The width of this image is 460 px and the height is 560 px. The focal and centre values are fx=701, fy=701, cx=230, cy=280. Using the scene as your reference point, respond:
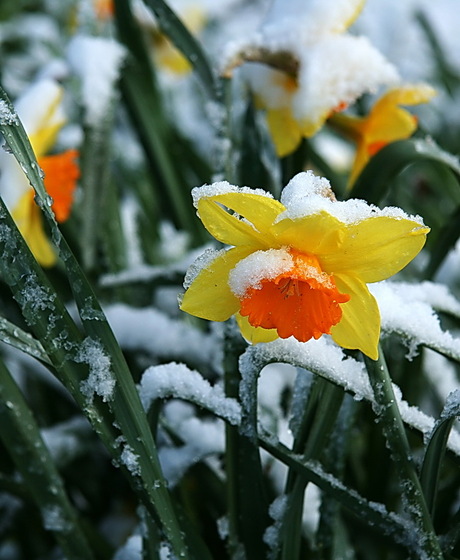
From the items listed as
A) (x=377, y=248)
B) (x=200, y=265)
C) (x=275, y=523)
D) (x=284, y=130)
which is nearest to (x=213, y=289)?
(x=200, y=265)

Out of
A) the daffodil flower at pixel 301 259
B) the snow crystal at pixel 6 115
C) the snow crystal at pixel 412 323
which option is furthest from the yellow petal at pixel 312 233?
the snow crystal at pixel 6 115

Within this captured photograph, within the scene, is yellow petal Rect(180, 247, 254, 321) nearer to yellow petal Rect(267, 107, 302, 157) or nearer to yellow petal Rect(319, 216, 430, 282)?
yellow petal Rect(319, 216, 430, 282)

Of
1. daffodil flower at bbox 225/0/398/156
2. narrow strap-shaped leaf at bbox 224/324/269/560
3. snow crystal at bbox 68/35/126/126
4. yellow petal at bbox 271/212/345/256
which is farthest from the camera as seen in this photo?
snow crystal at bbox 68/35/126/126

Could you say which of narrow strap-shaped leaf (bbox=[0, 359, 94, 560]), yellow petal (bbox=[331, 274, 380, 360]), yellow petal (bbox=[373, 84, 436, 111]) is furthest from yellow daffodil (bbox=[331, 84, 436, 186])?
narrow strap-shaped leaf (bbox=[0, 359, 94, 560])

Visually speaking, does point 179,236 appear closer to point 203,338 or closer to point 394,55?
point 203,338

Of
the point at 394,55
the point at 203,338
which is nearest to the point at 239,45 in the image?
the point at 203,338

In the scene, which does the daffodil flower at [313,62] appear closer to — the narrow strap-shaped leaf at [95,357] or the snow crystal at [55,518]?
the narrow strap-shaped leaf at [95,357]
